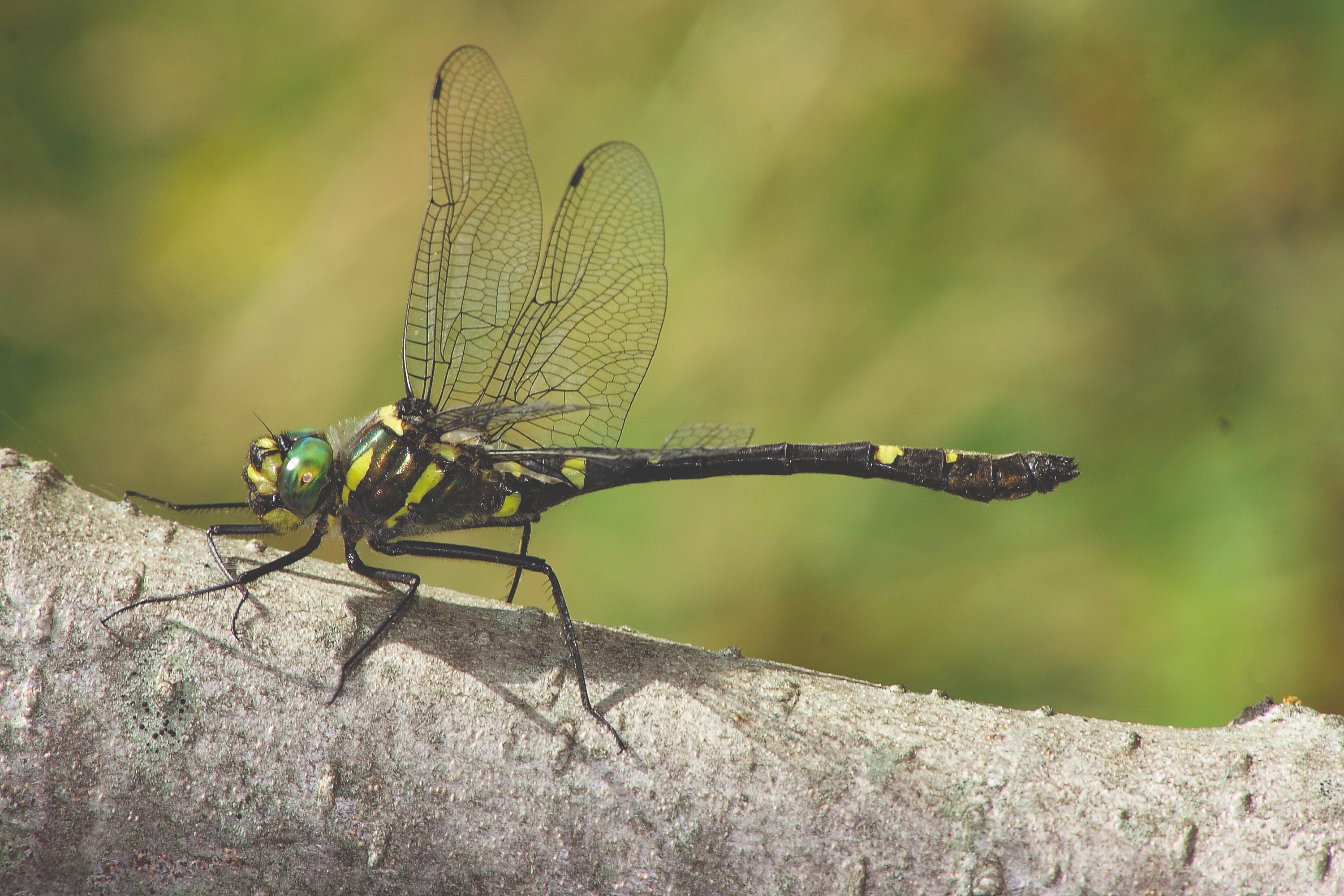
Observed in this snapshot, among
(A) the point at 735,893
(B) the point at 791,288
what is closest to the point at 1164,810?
(A) the point at 735,893

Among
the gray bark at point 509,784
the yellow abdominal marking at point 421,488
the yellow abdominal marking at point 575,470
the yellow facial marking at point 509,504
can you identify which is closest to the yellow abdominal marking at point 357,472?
the yellow abdominal marking at point 421,488

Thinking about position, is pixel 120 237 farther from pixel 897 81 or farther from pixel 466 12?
pixel 897 81

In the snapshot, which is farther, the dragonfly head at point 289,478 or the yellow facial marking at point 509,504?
the yellow facial marking at point 509,504

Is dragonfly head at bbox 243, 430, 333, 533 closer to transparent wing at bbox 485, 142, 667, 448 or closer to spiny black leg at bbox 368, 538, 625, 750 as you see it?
spiny black leg at bbox 368, 538, 625, 750

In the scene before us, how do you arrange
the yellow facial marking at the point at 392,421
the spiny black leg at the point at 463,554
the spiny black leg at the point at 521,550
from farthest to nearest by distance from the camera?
the spiny black leg at the point at 521,550 → the yellow facial marking at the point at 392,421 → the spiny black leg at the point at 463,554

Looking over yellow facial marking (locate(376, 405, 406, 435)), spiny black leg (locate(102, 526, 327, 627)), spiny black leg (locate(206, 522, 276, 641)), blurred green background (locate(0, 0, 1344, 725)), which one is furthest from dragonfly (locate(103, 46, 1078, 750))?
blurred green background (locate(0, 0, 1344, 725))

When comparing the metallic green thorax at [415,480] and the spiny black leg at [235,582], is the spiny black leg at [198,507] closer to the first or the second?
the metallic green thorax at [415,480]

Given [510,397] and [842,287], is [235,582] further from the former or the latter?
[842,287]
